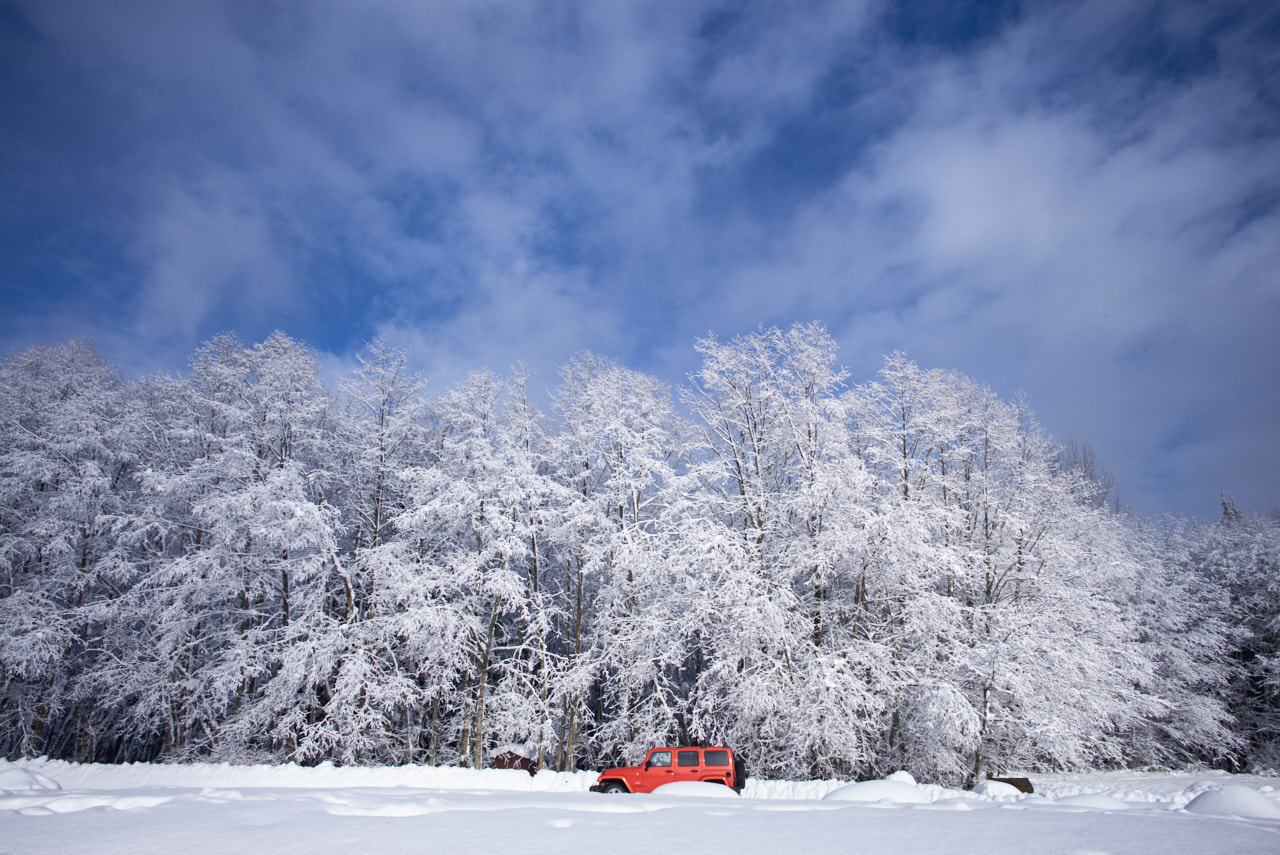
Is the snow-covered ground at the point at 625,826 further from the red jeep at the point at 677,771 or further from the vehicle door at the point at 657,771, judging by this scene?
the vehicle door at the point at 657,771

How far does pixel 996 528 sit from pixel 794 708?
1149 centimetres

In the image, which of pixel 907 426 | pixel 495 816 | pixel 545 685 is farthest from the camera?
pixel 907 426

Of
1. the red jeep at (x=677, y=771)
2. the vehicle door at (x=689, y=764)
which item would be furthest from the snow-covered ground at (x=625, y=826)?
the vehicle door at (x=689, y=764)

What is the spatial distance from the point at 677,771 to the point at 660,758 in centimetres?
52

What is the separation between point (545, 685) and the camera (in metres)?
18.6

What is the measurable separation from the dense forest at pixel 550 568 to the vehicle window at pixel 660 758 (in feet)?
9.87

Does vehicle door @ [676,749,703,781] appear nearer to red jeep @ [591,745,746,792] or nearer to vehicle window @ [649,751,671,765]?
red jeep @ [591,745,746,792]

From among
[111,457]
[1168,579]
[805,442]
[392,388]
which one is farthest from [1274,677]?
[111,457]

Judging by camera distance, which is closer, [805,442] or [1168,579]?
[805,442]

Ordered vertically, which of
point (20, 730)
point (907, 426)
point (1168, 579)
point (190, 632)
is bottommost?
point (20, 730)

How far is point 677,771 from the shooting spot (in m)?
13.5

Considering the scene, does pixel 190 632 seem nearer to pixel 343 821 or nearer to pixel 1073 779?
pixel 343 821

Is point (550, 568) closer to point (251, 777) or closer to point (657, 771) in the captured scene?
point (657, 771)

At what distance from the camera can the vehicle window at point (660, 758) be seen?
13.8 metres
